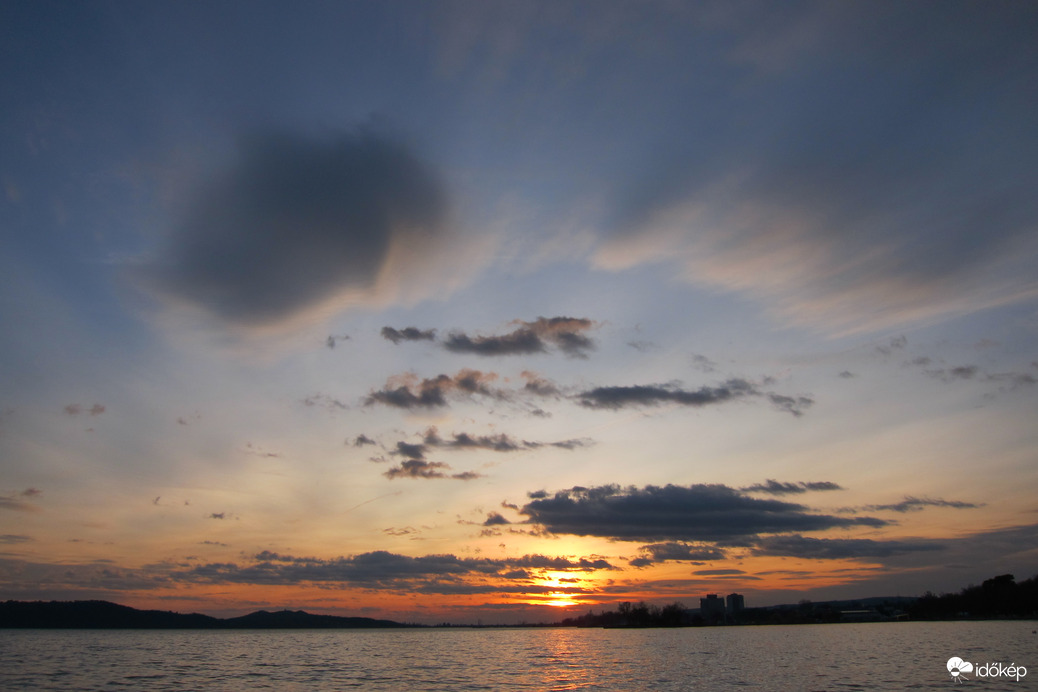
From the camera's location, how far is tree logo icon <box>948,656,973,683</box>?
3177 inches

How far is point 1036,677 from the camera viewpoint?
260 feet

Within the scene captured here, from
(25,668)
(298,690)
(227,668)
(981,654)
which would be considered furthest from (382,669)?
(981,654)

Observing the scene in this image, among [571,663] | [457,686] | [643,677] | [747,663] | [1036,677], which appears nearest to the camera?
[1036,677]

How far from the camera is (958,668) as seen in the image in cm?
9044

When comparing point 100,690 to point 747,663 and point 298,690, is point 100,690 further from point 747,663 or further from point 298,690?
point 747,663

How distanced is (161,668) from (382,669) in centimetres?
4114

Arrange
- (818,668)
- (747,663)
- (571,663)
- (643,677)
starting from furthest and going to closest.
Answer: (571,663) < (747,663) < (818,668) < (643,677)

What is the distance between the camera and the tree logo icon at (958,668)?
8069 cm

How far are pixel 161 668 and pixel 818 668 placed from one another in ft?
380

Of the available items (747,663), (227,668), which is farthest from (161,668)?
(747,663)

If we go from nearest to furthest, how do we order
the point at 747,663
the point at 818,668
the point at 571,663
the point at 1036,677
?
the point at 1036,677 → the point at 818,668 → the point at 747,663 → the point at 571,663

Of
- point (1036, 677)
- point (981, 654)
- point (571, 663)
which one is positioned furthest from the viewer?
point (571, 663)

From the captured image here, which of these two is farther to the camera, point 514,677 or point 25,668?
point 25,668

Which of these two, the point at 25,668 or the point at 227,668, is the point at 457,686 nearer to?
the point at 227,668
